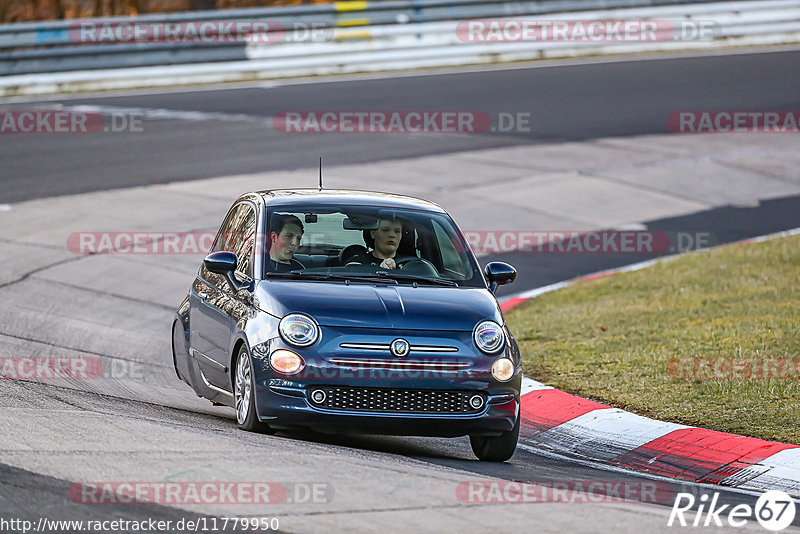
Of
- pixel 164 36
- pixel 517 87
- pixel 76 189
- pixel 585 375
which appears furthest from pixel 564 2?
pixel 585 375

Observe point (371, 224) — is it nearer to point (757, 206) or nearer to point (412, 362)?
point (412, 362)

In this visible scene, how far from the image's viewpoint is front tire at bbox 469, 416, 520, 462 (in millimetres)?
7762

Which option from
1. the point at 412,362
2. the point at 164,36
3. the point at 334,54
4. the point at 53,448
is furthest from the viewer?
the point at 334,54

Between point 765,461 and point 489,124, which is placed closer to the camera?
point 765,461

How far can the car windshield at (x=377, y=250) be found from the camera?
819 cm

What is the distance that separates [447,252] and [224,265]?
1.56m

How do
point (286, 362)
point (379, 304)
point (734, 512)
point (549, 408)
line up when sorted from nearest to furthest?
point (734, 512) < point (286, 362) < point (379, 304) < point (549, 408)

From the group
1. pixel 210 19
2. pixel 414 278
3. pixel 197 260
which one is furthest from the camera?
pixel 210 19

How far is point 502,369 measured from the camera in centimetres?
760

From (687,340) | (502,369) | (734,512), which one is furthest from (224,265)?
(687,340)

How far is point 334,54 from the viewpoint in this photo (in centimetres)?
2731

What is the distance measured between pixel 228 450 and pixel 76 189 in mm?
11490

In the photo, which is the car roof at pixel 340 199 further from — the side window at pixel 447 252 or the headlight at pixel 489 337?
the headlight at pixel 489 337

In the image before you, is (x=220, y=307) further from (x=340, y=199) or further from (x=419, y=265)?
(x=419, y=265)
